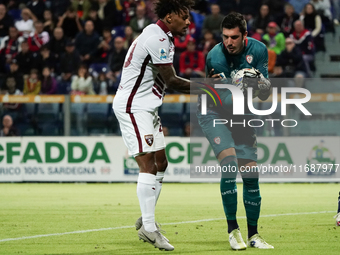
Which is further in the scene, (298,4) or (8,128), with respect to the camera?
(298,4)

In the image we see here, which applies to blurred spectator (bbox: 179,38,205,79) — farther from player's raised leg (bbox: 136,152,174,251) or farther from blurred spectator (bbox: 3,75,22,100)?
player's raised leg (bbox: 136,152,174,251)

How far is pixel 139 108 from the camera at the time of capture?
249 inches

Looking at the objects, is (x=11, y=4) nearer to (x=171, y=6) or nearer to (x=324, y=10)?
(x=324, y=10)

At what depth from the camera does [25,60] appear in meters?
18.2

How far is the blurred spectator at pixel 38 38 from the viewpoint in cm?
1891

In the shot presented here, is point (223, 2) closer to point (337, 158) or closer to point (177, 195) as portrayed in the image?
point (337, 158)

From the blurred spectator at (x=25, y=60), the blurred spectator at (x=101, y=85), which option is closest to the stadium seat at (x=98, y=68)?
the blurred spectator at (x=101, y=85)

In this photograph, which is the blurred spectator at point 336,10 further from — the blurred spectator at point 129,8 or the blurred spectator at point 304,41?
the blurred spectator at point 129,8

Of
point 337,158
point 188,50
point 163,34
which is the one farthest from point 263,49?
point 188,50

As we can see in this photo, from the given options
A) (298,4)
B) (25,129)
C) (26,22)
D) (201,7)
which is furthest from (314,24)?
(26,22)

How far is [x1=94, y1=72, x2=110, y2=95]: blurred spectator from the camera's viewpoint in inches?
650

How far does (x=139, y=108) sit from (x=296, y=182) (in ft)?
32.0

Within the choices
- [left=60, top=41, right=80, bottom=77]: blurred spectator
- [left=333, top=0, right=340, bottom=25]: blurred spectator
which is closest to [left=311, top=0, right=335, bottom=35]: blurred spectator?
[left=333, top=0, right=340, bottom=25]: blurred spectator

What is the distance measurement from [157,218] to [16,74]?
979cm
